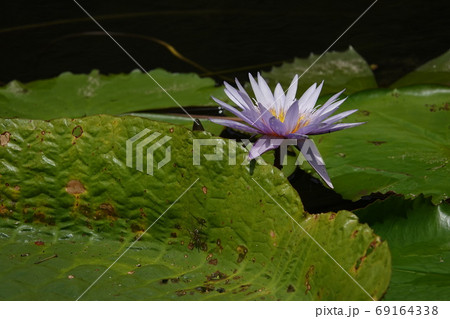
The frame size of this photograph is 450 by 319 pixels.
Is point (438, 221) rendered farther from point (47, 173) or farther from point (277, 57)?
point (277, 57)

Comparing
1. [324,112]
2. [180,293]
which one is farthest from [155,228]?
[324,112]

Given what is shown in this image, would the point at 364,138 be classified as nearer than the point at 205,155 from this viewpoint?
No

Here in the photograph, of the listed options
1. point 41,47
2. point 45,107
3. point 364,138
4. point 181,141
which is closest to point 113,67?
point 41,47

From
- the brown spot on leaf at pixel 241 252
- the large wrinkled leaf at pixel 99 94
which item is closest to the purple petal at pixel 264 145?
the brown spot on leaf at pixel 241 252

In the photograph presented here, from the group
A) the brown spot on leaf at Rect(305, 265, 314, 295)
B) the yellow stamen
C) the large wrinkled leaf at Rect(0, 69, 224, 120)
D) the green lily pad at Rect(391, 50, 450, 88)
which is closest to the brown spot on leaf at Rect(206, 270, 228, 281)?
the brown spot on leaf at Rect(305, 265, 314, 295)

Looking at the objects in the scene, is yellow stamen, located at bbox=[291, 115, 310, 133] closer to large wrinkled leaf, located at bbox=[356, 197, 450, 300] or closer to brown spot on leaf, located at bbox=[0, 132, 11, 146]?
large wrinkled leaf, located at bbox=[356, 197, 450, 300]

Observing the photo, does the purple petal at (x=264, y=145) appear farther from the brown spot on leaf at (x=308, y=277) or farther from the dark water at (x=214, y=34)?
the dark water at (x=214, y=34)
